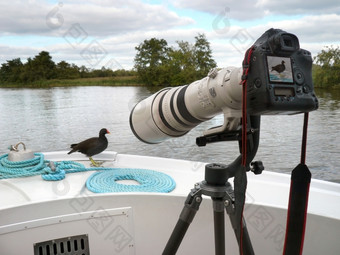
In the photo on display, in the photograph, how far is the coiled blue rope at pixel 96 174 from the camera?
5.87ft

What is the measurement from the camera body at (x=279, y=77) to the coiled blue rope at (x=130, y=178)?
3.02ft

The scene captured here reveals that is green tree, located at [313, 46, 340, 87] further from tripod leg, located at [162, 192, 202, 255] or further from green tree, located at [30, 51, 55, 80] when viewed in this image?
green tree, located at [30, 51, 55, 80]

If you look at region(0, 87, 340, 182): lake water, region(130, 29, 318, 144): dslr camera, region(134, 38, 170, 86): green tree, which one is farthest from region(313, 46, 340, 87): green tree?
region(130, 29, 318, 144): dslr camera

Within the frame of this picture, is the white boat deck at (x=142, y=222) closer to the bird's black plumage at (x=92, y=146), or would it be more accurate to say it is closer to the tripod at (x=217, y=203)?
the tripod at (x=217, y=203)

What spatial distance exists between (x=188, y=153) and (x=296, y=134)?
7.93 ft

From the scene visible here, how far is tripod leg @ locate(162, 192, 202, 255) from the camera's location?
3.79 feet

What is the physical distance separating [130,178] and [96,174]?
20 cm

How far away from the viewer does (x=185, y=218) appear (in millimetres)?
1161

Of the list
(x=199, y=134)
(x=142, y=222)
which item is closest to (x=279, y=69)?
(x=142, y=222)

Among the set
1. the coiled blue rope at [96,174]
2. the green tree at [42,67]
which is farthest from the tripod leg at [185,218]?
the green tree at [42,67]

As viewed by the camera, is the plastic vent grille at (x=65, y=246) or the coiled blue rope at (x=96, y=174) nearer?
the plastic vent grille at (x=65, y=246)

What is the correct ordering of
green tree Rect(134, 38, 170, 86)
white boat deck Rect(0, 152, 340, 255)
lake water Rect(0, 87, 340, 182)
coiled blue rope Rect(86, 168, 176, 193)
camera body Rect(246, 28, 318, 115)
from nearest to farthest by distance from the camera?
camera body Rect(246, 28, 318, 115) → white boat deck Rect(0, 152, 340, 255) → coiled blue rope Rect(86, 168, 176, 193) → lake water Rect(0, 87, 340, 182) → green tree Rect(134, 38, 170, 86)

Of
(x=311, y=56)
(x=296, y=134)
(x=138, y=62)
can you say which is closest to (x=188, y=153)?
(x=296, y=134)

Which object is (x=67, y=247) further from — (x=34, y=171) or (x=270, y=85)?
(x=270, y=85)
